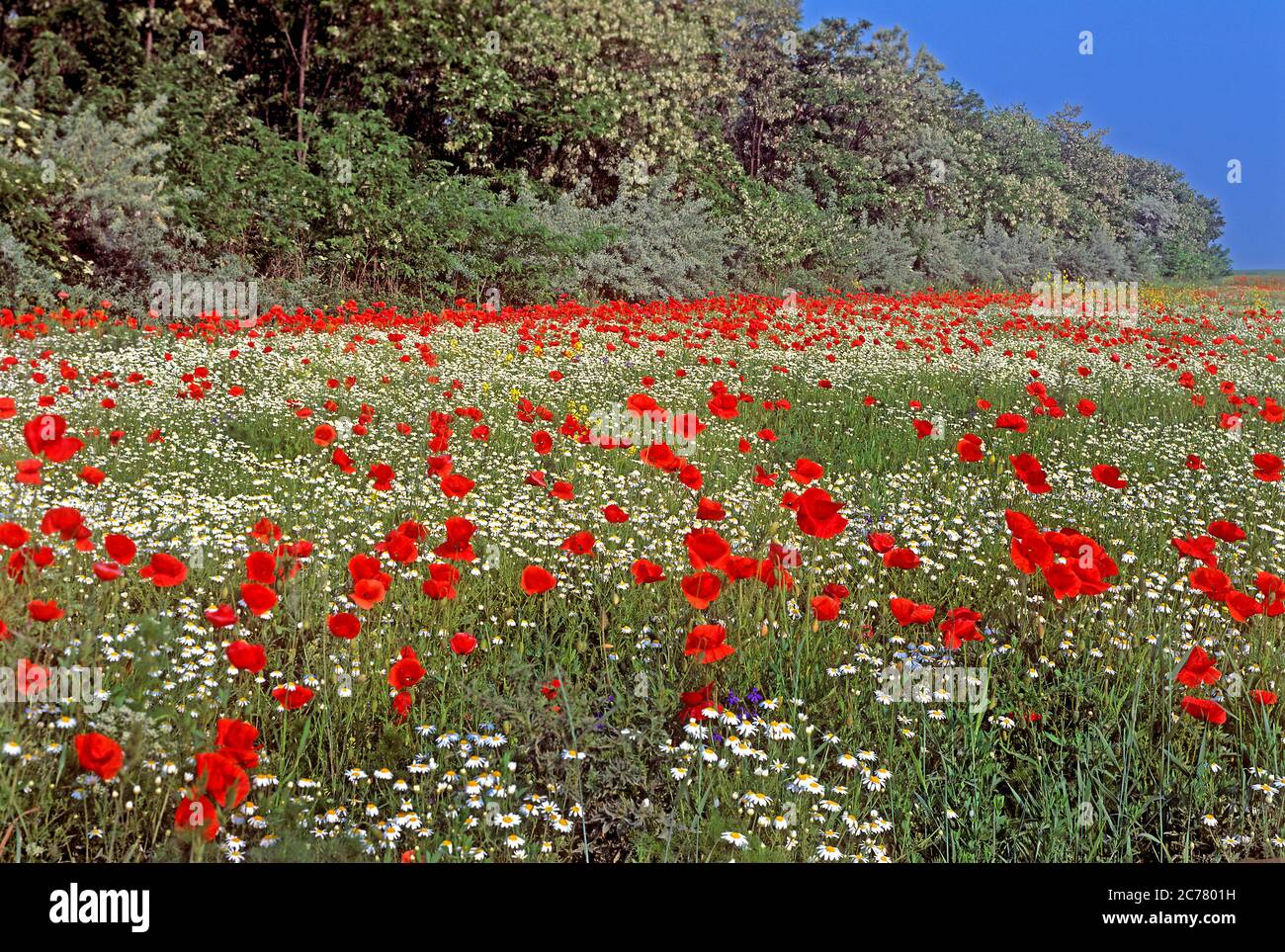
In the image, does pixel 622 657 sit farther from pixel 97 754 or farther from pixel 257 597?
pixel 97 754

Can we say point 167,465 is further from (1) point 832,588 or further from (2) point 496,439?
(1) point 832,588

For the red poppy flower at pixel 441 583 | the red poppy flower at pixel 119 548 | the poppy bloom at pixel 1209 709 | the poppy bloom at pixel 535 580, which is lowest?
the poppy bloom at pixel 1209 709

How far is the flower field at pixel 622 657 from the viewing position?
224 centimetres

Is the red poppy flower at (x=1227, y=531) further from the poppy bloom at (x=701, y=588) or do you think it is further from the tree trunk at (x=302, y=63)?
the tree trunk at (x=302, y=63)

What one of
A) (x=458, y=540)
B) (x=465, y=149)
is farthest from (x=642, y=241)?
(x=458, y=540)

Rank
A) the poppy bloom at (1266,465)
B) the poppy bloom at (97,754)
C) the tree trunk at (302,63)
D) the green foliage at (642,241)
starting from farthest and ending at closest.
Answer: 1. the green foliage at (642,241)
2. the tree trunk at (302,63)
3. the poppy bloom at (1266,465)
4. the poppy bloom at (97,754)

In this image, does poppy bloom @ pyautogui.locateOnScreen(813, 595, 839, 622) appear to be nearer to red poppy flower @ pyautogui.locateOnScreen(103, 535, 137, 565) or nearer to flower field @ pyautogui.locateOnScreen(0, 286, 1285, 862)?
flower field @ pyautogui.locateOnScreen(0, 286, 1285, 862)

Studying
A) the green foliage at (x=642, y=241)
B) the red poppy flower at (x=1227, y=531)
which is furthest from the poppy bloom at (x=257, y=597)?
the green foliage at (x=642, y=241)

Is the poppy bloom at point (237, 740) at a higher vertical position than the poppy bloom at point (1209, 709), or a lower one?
higher

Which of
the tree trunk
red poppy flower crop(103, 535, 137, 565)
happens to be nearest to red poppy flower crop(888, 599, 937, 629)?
red poppy flower crop(103, 535, 137, 565)

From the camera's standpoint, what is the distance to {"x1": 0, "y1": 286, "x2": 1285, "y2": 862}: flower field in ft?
7.35

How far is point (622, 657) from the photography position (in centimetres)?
317
